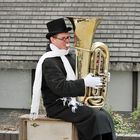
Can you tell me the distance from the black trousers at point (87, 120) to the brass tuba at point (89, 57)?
9 centimetres

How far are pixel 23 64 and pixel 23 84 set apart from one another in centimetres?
50

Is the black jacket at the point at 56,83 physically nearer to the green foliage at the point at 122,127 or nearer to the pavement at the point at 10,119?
the green foliage at the point at 122,127

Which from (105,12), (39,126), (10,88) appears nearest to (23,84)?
(10,88)

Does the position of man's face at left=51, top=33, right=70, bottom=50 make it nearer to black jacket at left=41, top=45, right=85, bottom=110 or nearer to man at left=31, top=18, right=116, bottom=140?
man at left=31, top=18, right=116, bottom=140

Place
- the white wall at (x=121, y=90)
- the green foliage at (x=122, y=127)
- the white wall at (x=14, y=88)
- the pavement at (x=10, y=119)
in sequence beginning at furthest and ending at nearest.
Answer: the white wall at (x=14, y=88)
the white wall at (x=121, y=90)
the pavement at (x=10, y=119)
the green foliage at (x=122, y=127)

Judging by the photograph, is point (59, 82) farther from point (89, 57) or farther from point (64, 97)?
point (89, 57)

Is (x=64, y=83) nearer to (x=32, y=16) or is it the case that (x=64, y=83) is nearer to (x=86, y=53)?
(x=86, y=53)

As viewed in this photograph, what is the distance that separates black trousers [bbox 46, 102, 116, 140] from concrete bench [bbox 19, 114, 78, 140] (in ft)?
0.18

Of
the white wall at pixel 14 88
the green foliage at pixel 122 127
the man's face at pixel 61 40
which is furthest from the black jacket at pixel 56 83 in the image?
the white wall at pixel 14 88

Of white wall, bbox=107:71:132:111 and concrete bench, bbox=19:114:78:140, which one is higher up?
concrete bench, bbox=19:114:78:140

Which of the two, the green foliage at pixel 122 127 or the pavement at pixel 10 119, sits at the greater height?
the green foliage at pixel 122 127

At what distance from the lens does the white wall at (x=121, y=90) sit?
11461 mm

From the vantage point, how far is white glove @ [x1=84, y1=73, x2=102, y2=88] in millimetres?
5121

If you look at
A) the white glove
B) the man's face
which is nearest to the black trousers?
the white glove
